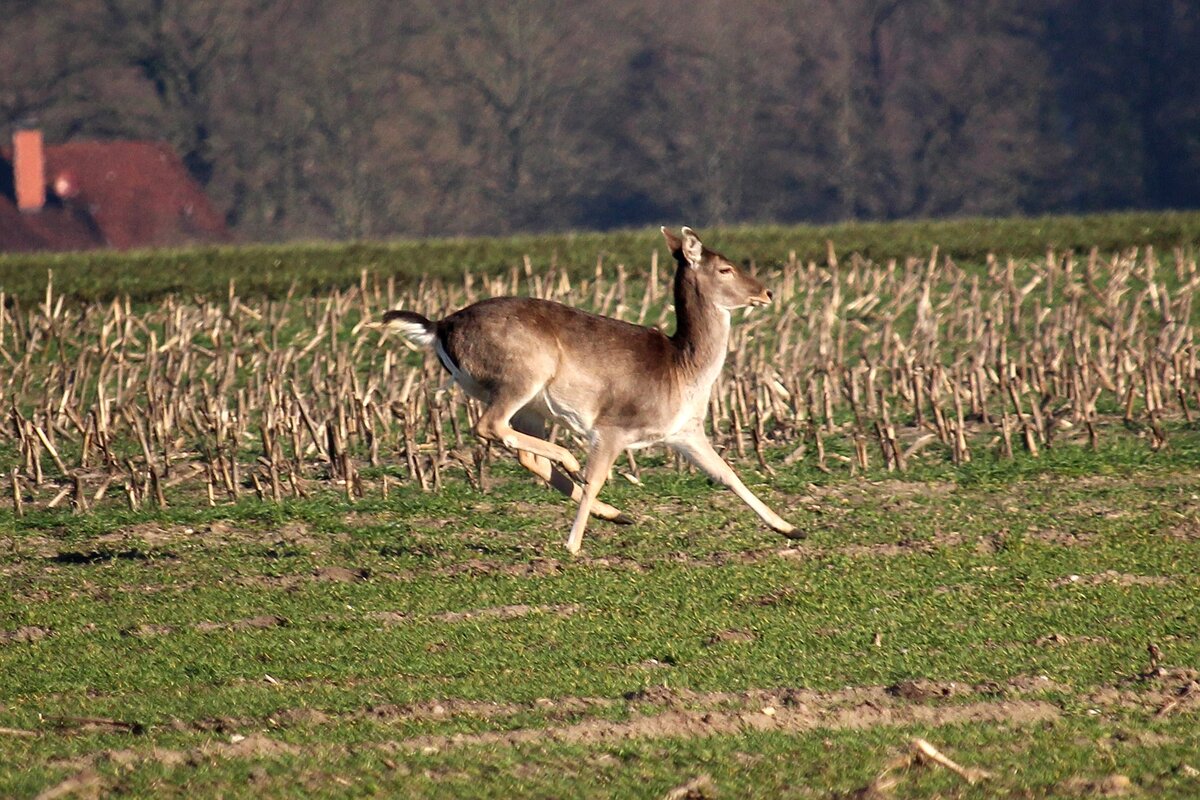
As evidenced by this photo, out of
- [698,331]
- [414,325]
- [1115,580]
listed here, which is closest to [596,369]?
[698,331]

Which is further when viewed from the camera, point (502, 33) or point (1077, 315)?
point (502, 33)

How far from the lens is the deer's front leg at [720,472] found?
1023cm

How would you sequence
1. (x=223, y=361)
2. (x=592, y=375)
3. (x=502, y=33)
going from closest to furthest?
1. (x=592, y=375)
2. (x=223, y=361)
3. (x=502, y=33)

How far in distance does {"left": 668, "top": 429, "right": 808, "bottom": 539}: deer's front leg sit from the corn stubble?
2.13m

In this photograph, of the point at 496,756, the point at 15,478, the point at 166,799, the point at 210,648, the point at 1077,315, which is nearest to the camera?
the point at 166,799

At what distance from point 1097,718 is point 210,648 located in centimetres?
368

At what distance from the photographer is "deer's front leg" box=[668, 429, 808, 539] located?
403 inches

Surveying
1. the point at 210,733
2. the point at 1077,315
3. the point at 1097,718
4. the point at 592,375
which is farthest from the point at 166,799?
the point at 1077,315

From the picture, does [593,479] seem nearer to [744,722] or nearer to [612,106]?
[744,722]

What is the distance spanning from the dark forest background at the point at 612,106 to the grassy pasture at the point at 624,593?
4243 centimetres

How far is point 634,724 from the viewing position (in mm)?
6988

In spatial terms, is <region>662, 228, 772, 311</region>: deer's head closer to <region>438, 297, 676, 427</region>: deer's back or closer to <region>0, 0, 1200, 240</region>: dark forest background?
<region>438, 297, 676, 427</region>: deer's back

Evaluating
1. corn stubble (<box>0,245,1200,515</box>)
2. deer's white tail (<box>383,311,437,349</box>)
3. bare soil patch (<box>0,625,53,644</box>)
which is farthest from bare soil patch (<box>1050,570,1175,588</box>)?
bare soil patch (<box>0,625,53,644</box>)

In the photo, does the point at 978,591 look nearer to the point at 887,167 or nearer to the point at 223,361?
the point at 223,361
